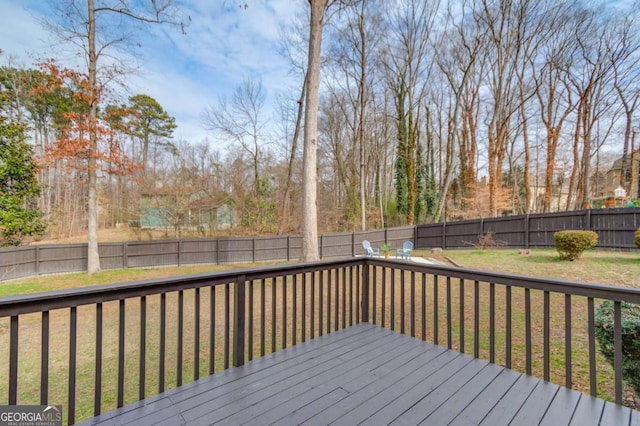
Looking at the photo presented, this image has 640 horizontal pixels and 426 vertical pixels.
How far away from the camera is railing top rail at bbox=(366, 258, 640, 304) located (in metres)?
1.62

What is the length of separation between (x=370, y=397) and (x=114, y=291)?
1804 millimetres

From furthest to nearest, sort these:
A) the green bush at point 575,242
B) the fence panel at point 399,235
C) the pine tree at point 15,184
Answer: the fence panel at point 399,235 → the pine tree at point 15,184 → the green bush at point 575,242

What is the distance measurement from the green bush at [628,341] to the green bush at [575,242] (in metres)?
6.23

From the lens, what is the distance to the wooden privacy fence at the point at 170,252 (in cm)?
795

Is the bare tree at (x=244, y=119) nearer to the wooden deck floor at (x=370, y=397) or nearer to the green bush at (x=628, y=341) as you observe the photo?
the wooden deck floor at (x=370, y=397)

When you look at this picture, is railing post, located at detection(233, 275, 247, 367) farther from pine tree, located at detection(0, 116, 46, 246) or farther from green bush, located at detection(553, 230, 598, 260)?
pine tree, located at detection(0, 116, 46, 246)

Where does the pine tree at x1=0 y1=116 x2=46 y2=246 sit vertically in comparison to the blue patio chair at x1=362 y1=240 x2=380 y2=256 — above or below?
above

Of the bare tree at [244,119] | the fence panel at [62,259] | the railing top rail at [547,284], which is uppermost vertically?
the bare tree at [244,119]

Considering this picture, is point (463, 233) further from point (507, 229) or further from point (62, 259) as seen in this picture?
point (62, 259)

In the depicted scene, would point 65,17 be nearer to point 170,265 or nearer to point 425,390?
point 170,265

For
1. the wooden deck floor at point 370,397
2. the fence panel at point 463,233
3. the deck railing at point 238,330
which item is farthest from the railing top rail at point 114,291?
the fence panel at point 463,233

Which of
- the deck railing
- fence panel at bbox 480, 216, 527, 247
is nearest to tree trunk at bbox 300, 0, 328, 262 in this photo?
the deck railing

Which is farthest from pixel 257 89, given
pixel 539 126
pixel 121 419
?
pixel 539 126

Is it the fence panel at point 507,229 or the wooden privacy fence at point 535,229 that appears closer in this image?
the wooden privacy fence at point 535,229
